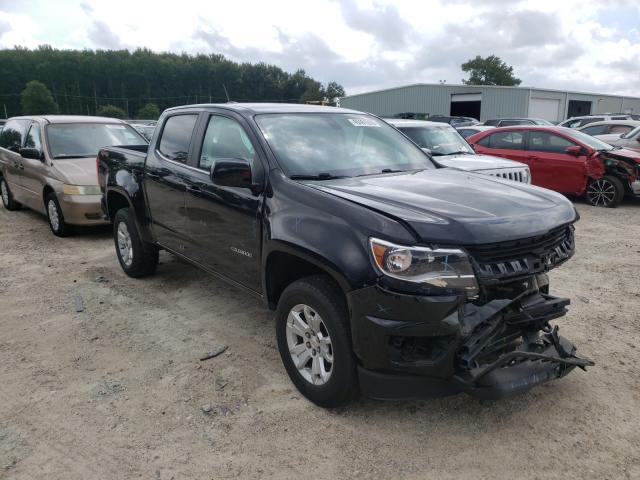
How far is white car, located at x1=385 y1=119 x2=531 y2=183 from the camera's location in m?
7.49

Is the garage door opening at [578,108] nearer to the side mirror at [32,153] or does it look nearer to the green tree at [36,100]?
the side mirror at [32,153]

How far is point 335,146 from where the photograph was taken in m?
3.90

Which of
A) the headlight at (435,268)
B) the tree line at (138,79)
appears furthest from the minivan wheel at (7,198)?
the tree line at (138,79)

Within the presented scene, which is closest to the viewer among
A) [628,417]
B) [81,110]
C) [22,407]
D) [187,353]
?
[628,417]

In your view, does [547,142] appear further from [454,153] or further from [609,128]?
[609,128]

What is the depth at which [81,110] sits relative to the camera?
89625mm

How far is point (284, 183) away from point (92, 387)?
196cm

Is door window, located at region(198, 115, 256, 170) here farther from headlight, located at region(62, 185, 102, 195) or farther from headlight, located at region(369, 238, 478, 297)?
headlight, located at region(62, 185, 102, 195)

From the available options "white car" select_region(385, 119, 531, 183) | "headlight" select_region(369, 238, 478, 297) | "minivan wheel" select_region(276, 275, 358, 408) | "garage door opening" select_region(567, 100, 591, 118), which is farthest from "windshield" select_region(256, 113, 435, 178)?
"garage door opening" select_region(567, 100, 591, 118)

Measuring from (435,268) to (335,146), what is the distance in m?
1.64

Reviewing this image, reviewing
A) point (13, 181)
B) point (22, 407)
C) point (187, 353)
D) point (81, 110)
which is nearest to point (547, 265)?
point (187, 353)

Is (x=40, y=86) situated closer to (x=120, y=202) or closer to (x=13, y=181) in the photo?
(x=13, y=181)

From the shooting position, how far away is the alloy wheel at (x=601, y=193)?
382 inches

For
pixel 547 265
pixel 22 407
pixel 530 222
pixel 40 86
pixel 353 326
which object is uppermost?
pixel 40 86
